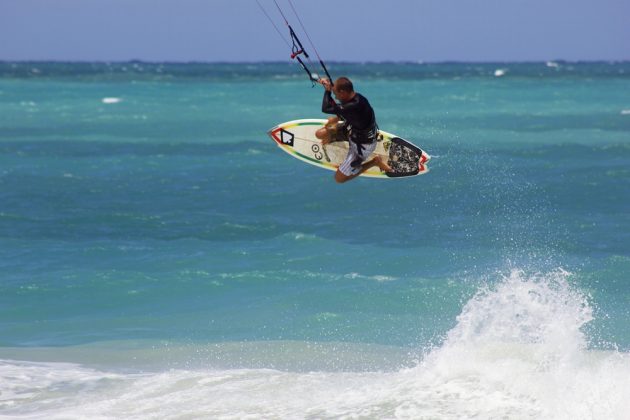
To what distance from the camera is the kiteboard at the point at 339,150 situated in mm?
13211

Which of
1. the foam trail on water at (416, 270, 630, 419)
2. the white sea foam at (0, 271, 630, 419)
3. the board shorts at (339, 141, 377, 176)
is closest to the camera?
the foam trail on water at (416, 270, 630, 419)

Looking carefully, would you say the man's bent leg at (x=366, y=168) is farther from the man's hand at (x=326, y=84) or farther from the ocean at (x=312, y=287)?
the ocean at (x=312, y=287)

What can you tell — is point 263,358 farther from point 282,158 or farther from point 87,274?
point 282,158

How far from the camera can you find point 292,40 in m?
11.7

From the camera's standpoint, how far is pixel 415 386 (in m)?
10.4

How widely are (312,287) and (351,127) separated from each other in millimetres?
3766

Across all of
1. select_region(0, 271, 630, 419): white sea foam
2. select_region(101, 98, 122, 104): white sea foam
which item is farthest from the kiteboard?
select_region(101, 98, 122, 104): white sea foam

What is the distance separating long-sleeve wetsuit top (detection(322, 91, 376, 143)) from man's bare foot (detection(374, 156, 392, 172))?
2.62 ft

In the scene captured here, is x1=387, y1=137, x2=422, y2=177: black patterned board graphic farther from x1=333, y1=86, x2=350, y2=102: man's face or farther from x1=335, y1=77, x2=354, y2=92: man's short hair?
x1=335, y1=77, x2=354, y2=92: man's short hair

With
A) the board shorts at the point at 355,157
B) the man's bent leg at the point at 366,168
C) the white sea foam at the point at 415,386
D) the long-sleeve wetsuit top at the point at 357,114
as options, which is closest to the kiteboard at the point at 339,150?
the man's bent leg at the point at 366,168

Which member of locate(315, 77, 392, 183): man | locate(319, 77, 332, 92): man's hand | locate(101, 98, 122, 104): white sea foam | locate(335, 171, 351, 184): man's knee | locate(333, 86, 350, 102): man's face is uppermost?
locate(319, 77, 332, 92): man's hand

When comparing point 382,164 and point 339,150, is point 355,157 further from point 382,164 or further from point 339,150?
point 339,150

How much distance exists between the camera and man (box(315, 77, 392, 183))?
435 inches

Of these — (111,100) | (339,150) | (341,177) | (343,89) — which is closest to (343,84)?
(343,89)
